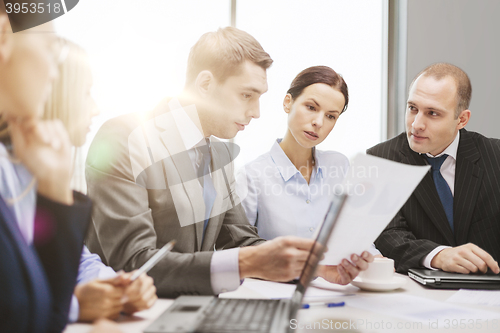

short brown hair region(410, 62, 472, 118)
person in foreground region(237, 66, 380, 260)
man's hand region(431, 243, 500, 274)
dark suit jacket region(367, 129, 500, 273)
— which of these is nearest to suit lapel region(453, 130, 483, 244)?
dark suit jacket region(367, 129, 500, 273)

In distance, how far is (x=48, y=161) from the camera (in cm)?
45

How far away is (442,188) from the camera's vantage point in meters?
1.48

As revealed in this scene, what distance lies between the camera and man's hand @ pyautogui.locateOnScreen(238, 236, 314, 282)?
0.70 metres

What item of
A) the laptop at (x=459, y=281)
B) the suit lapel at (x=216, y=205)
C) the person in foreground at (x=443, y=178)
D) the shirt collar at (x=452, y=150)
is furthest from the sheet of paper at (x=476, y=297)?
the shirt collar at (x=452, y=150)

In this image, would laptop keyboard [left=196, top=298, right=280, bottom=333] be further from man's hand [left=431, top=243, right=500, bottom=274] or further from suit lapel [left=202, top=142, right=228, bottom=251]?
man's hand [left=431, top=243, right=500, bottom=274]

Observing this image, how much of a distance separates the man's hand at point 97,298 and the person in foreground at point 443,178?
0.95 metres

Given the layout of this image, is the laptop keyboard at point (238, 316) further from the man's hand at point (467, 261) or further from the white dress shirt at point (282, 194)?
the white dress shirt at point (282, 194)

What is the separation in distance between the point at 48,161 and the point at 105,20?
1.71 metres

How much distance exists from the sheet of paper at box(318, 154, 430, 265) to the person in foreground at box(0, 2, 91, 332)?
0.44 m

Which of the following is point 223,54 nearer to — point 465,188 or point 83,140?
point 83,140

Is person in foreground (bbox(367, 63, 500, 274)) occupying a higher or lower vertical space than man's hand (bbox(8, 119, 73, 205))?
lower

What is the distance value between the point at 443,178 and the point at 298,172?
0.61m

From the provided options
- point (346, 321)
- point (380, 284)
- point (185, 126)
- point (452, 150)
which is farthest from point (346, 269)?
point (452, 150)

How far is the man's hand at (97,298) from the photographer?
0.56 meters
